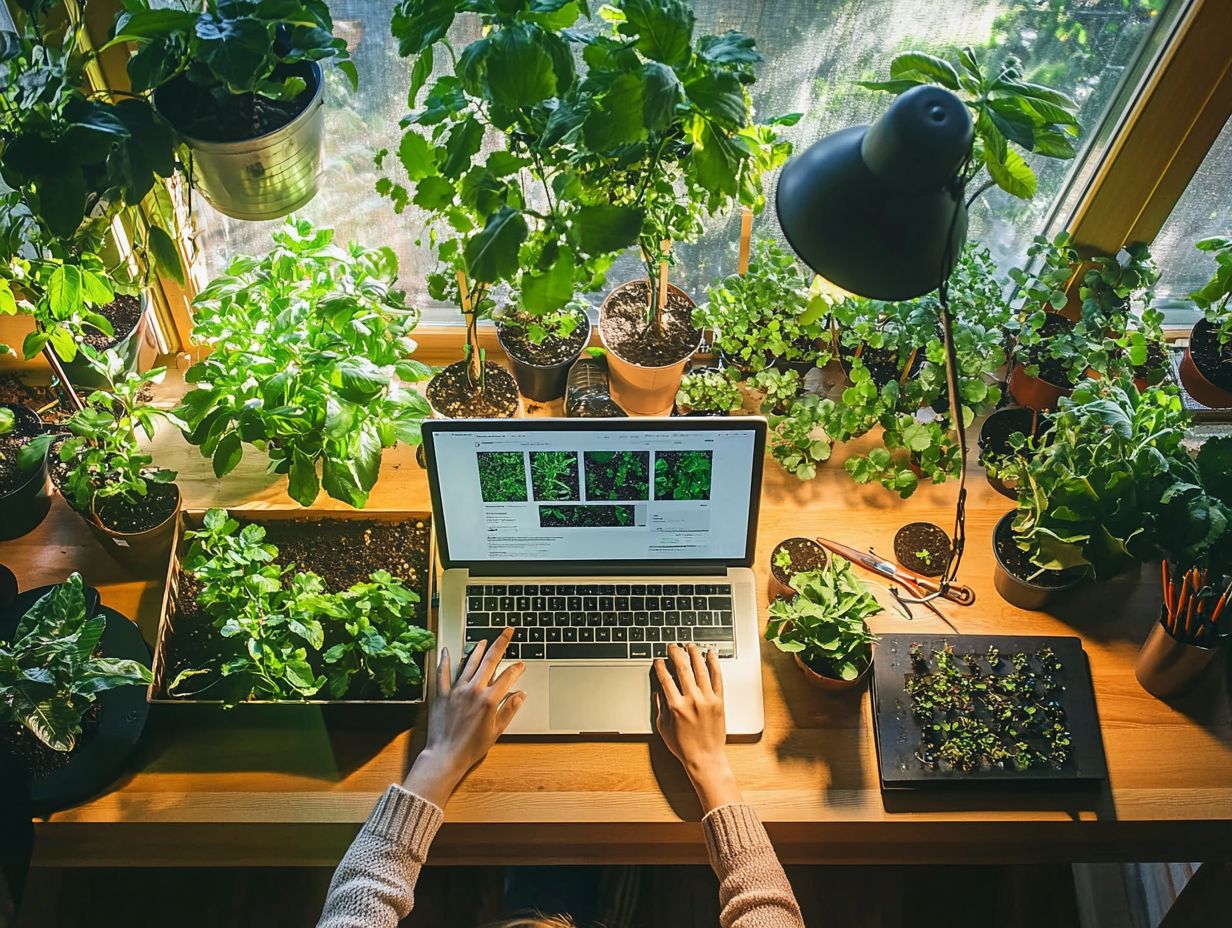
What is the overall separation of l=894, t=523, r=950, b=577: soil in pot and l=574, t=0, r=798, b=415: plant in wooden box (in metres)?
0.53

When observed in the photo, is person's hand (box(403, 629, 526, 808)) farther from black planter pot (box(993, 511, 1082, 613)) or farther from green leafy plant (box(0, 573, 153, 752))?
black planter pot (box(993, 511, 1082, 613))

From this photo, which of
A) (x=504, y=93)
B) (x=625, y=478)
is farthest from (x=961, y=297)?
(x=504, y=93)

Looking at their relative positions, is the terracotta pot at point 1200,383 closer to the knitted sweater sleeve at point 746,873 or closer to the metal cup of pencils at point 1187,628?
the metal cup of pencils at point 1187,628

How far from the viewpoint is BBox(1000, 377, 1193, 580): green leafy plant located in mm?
1469

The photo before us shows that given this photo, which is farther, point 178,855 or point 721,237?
point 721,237

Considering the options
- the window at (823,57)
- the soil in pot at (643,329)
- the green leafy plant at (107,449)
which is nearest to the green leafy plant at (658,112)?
the window at (823,57)

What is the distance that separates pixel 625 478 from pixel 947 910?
123 centimetres

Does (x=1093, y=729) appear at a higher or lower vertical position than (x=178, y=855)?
higher

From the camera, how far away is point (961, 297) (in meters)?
1.81

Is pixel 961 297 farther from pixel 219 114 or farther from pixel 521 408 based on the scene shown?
pixel 219 114

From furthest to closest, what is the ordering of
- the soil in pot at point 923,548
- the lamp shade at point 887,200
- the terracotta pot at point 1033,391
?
the terracotta pot at point 1033,391 → the soil in pot at point 923,548 → the lamp shade at point 887,200

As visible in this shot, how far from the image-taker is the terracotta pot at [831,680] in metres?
1.60

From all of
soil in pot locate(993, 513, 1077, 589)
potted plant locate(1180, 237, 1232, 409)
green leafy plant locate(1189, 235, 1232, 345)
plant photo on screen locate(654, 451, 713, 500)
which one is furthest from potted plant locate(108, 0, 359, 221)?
potted plant locate(1180, 237, 1232, 409)

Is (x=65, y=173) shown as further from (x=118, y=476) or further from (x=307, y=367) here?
(x=118, y=476)
